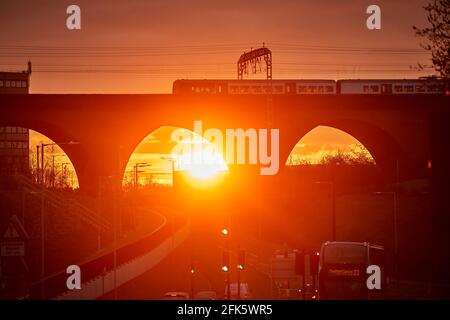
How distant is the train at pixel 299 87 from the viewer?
9038 centimetres

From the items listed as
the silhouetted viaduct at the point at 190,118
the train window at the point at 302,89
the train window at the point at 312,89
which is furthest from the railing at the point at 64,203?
the train window at the point at 312,89

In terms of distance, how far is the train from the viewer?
9038 cm

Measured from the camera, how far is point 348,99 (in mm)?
87125

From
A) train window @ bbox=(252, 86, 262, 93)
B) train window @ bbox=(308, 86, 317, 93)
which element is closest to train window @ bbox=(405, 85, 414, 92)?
train window @ bbox=(308, 86, 317, 93)

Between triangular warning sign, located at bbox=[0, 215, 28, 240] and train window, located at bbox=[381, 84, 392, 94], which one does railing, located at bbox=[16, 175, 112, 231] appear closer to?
triangular warning sign, located at bbox=[0, 215, 28, 240]

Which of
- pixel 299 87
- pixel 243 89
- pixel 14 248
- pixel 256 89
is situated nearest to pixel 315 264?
pixel 14 248

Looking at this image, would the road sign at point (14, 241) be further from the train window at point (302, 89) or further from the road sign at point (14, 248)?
the train window at point (302, 89)

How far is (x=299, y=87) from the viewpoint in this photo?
309ft

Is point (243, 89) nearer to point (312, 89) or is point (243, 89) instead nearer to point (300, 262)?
point (312, 89)

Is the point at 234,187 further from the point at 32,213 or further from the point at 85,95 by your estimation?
the point at 32,213

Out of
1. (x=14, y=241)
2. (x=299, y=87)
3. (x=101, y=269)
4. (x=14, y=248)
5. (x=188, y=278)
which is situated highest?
(x=299, y=87)

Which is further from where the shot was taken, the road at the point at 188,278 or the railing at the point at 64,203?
the railing at the point at 64,203
